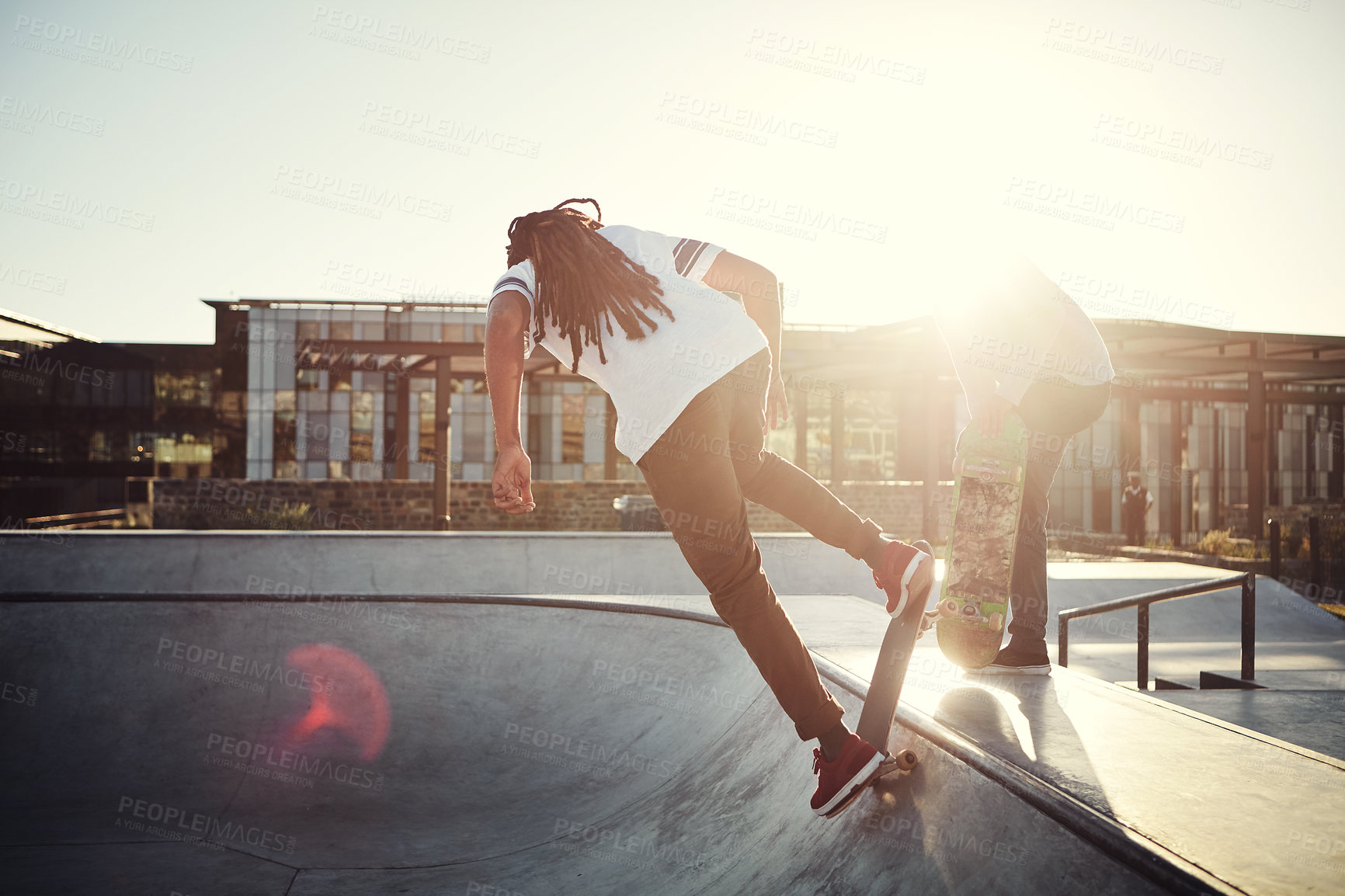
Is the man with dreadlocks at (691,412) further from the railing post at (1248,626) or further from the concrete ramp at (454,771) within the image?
the railing post at (1248,626)

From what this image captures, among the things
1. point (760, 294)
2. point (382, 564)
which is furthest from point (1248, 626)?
point (382, 564)

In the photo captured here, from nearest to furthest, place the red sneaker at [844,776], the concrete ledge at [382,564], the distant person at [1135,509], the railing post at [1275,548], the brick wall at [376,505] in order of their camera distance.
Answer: the red sneaker at [844,776] → the concrete ledge at [382,564] → the railing post at [1275,548] → the brick wall at [376,505] → the distant person at [1135,509]

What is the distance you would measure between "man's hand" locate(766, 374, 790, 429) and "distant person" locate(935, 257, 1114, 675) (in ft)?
2.69

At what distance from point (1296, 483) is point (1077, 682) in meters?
31.3

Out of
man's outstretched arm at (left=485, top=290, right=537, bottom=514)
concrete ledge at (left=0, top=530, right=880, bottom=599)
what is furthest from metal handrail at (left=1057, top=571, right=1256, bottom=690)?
concrete ledge at (left=0, top=530, right=880, bottom=599)

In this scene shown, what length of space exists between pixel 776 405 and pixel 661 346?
503mm

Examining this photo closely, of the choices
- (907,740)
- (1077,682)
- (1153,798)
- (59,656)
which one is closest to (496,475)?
(907,740)

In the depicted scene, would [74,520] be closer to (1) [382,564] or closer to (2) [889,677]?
(1) [382,564]

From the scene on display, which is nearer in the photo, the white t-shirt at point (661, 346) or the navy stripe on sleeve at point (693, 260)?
the white t-shirt at point (661, 346)

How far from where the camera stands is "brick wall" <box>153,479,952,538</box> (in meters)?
14.9

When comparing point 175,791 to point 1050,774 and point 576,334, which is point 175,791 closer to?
point 576,334

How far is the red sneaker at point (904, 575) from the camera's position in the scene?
2053 mm

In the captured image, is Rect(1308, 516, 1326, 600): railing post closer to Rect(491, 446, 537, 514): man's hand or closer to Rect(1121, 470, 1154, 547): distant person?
Rect(1121, 470, 1154, 547): distant person

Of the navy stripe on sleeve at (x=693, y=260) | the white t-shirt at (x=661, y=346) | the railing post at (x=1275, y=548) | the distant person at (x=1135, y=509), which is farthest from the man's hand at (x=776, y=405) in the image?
the distant person at (x=1135, y=509)
